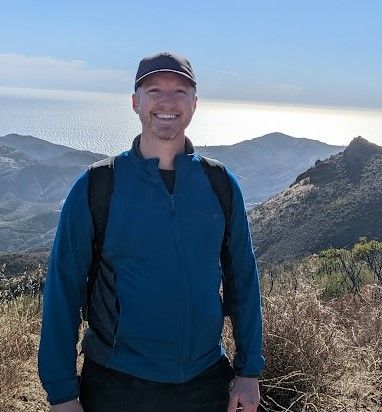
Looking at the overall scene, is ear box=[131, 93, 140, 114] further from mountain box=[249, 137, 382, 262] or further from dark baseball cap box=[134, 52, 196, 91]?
mountain box=[249, 137, 382, 262]

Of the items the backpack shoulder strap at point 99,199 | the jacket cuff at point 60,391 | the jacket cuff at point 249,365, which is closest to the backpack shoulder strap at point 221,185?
the backpack shoulder strap at point 99,199

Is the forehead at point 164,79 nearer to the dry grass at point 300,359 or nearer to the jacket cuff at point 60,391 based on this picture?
the jacket cuff at point 60,391

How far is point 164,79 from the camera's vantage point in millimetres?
2113

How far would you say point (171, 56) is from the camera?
6.90ft

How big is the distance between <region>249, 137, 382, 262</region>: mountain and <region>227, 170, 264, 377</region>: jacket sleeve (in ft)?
126

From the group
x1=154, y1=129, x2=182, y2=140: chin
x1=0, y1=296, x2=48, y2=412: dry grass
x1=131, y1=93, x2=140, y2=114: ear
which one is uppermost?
x1=131, y1=93, x2=140, y2=114: ear

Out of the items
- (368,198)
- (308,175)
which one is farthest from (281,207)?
(368,198)

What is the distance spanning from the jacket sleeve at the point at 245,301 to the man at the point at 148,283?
0.13 metres

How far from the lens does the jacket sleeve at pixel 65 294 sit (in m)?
1.95

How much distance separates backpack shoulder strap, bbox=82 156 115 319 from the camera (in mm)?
1969

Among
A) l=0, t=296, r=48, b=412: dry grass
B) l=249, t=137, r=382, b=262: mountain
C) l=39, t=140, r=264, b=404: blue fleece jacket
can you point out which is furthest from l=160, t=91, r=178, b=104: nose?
l=249, t=137, r=382, b=262: mountain

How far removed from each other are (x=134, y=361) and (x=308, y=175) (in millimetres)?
62797

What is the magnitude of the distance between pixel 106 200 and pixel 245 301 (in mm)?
713

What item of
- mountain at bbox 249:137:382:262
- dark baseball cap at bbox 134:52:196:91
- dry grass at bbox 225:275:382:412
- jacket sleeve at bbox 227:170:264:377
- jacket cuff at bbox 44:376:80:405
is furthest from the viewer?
mountain at bbox 249:137:382:262
